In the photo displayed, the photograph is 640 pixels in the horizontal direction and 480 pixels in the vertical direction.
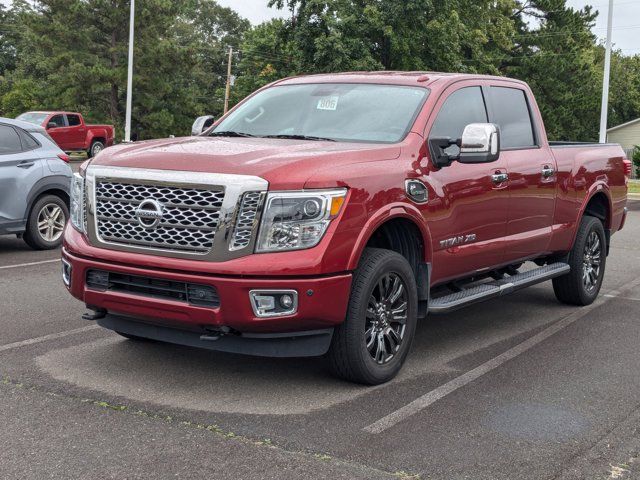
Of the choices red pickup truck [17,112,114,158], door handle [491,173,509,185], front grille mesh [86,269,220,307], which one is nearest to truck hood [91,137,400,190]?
front grille mesh [86,269,220,307]

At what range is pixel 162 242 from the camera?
15.7 feet

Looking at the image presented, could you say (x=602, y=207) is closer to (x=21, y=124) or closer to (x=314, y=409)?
(x=314, y=409)

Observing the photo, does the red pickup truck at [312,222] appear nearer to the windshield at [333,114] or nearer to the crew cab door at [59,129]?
the windshield at [333,114]

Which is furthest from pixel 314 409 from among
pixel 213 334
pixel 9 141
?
pixel 9 141

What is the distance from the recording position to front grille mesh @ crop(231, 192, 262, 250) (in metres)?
4.60

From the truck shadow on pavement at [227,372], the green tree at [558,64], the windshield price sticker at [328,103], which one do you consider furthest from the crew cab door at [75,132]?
the green tree at [558,64]

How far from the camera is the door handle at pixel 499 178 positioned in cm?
626

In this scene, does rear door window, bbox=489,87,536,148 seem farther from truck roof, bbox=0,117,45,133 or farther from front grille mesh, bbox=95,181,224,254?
truck roof, bbox=0,117,45,133

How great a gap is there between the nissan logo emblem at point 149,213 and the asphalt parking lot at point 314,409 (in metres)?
0.98

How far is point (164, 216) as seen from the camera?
477cm

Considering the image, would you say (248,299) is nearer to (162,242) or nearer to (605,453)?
(162,242)

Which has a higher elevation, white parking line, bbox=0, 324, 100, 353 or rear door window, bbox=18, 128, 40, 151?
rear door window, bbox=18, 128, 40, 151


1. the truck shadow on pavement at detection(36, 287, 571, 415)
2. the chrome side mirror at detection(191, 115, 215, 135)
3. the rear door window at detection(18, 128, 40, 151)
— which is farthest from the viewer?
the rear door window at detection(18, 128, 40, 151)

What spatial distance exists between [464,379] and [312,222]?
1.58 meters
